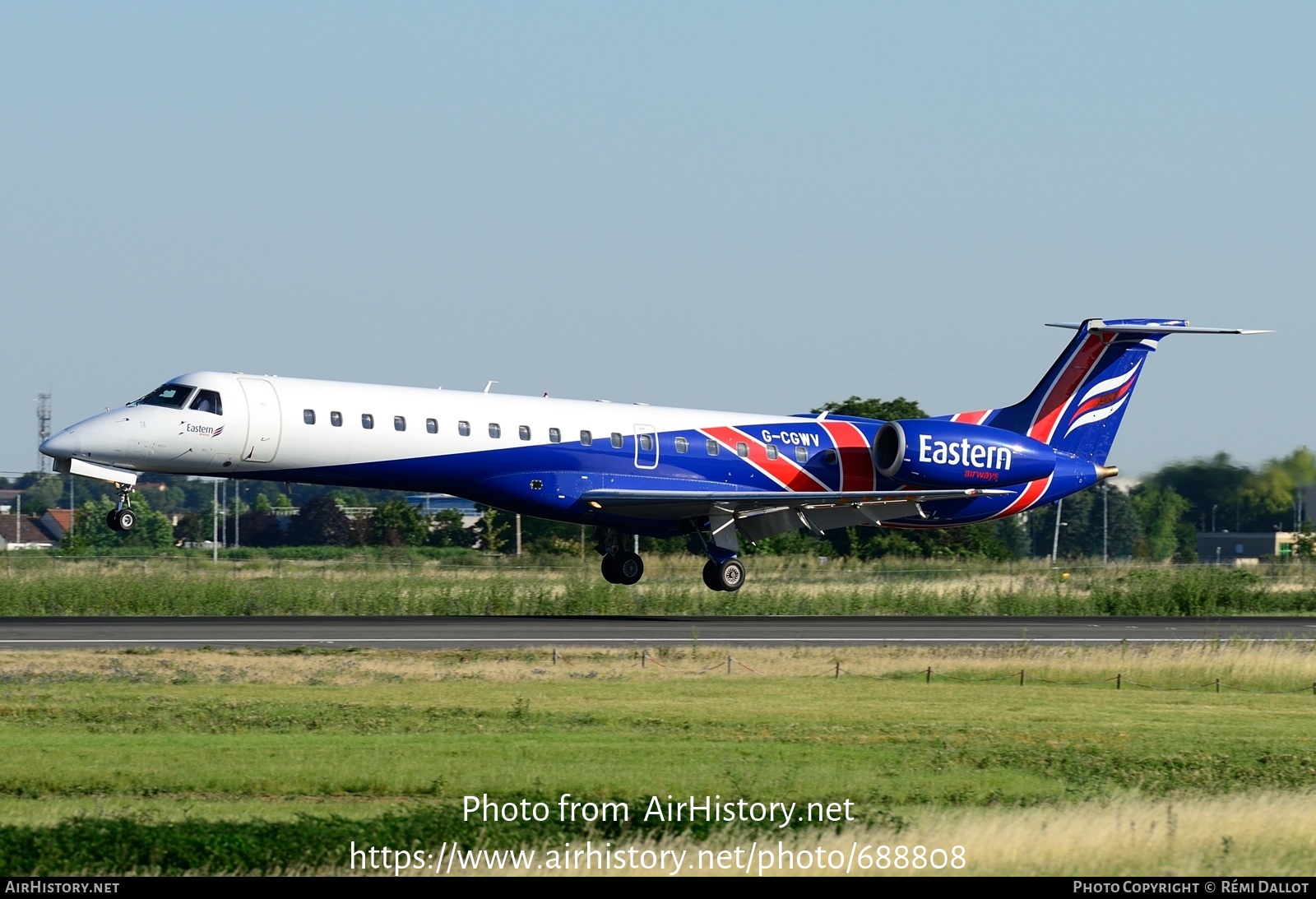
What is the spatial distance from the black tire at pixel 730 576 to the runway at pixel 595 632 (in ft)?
4.58

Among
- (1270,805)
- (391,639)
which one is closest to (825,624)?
(391,639)

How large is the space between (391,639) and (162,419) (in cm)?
738

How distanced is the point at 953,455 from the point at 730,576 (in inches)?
250

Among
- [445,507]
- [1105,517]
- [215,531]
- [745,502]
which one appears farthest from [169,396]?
[445,507]

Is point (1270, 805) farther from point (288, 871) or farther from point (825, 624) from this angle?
point (825, 624)

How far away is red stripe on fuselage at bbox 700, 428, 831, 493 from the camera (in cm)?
3716

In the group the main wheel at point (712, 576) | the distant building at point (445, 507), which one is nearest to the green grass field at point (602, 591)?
the main wheel at point (712, 576)

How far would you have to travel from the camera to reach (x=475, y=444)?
110ft

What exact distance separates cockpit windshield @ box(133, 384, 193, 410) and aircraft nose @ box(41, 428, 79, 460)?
4.61ft

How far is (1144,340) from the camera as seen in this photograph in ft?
136

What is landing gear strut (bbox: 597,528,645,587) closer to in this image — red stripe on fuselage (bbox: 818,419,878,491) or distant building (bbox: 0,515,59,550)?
red stripe on fuselage (bbox: 818,419,878,491)

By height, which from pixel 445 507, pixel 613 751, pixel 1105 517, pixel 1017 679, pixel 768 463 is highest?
pixel 768 463

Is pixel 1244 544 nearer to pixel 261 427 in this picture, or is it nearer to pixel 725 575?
pixel 725 575

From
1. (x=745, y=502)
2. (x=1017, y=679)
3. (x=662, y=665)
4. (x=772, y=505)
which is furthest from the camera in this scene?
(x=772, y=505)
